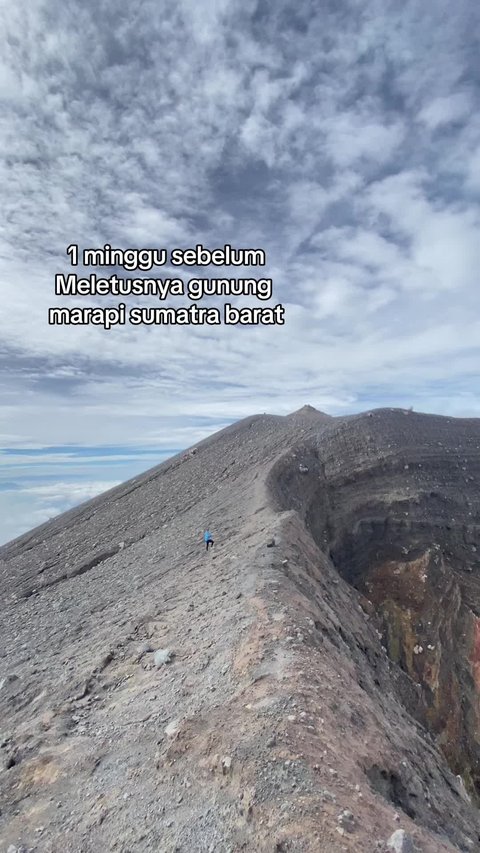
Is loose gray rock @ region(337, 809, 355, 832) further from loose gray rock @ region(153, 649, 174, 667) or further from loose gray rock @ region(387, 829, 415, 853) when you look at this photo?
loose gray rock @ region(153, 649, 174, 667)

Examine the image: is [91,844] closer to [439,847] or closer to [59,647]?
[439,847]

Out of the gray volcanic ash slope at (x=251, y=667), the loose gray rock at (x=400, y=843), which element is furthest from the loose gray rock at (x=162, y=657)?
the loose gray rock at (x=400, y=843)

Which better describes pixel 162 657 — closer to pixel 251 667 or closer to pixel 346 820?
pixel 251 667

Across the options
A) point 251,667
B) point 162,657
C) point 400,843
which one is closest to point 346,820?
point 400,843

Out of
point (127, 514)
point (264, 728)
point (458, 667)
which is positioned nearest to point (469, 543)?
point (458, 667)

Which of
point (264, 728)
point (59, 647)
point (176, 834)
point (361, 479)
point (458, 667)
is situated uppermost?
point (361, 479)

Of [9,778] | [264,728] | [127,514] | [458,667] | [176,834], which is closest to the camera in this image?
[176,834]
